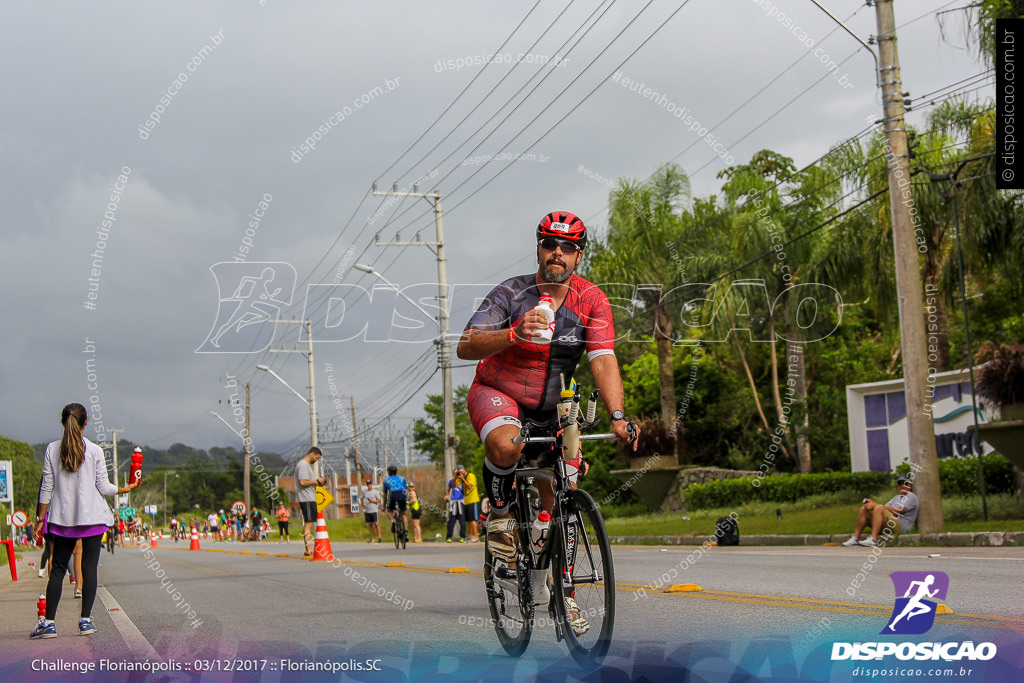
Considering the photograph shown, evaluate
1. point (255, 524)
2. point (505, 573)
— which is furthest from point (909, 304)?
point (255, 524)

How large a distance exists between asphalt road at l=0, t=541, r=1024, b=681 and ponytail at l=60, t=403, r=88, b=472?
1300 millimetres

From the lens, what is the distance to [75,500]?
8227 mm

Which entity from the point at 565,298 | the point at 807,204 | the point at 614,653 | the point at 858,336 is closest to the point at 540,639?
the point at 614,653

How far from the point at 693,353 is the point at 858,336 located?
1030 cm

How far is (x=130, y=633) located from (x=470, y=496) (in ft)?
61.7

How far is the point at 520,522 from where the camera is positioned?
18.8ft

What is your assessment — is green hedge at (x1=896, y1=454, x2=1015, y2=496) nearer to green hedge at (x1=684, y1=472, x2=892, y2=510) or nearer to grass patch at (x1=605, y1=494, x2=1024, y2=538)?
grass patch at (x1=605, y1=494, x2=1024, y2=538)

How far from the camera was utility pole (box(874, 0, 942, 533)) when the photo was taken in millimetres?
17719

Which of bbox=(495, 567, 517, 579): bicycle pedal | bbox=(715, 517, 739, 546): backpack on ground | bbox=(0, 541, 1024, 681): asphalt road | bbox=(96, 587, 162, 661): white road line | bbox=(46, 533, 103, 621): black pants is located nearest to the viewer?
bbox=(0, 541, 1024, 681): asphalt road

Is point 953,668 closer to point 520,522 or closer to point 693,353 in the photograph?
point 520,522

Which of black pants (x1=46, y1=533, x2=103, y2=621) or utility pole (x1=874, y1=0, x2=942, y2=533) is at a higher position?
utility pole (x1=874, y1=0, x2=942, y2=533)

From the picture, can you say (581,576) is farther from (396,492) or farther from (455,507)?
(455,507)

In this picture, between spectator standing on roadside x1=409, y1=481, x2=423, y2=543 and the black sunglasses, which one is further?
spectator standing on roadside x1=409, y1=481, x2=423, y2=543

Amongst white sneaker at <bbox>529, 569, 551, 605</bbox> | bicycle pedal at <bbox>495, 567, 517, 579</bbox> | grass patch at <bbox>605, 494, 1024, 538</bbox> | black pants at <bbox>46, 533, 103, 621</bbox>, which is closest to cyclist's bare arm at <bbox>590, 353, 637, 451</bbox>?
white sneaker at <bbox>529, 569, 551, 605</bbox>
